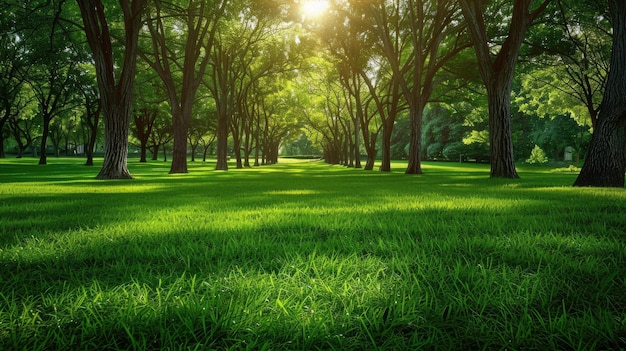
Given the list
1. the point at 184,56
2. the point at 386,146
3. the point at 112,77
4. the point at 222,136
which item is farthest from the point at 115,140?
the point at 386,146

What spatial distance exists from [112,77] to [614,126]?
1673 cm

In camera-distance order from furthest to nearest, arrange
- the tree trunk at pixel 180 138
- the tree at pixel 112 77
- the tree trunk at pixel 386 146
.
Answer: the tree trunk at pixel 386 146
the tree trunk at pixel 180 138
the tree at pixel 112 77

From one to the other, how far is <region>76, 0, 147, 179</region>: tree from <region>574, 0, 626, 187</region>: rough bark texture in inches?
628

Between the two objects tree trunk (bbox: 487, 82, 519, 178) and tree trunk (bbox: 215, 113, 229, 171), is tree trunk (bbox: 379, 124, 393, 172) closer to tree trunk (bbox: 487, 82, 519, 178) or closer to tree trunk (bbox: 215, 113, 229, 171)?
tree trunk (bbox: 487, 82, 519, 178)

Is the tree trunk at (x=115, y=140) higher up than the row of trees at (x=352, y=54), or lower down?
lower down

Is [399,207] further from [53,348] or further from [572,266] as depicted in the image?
[53,348]

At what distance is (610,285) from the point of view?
6.58ft

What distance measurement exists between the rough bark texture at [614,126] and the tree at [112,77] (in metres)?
16.0

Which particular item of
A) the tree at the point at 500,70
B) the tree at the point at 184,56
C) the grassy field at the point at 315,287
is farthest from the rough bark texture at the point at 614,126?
the tree at the point at 184,56

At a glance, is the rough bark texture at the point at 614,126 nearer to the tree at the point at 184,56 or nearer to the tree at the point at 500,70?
the tree at the point at 500,70

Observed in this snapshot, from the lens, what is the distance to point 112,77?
1339 cm

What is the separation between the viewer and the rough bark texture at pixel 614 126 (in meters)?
8.88

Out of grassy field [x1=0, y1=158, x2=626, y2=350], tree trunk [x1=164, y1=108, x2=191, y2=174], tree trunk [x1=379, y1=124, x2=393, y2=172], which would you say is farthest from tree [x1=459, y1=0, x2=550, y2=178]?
tree trunk [x1=164, y1=108, x2=191, y2=174]

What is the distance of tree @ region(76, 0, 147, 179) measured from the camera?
12844 millimetres
